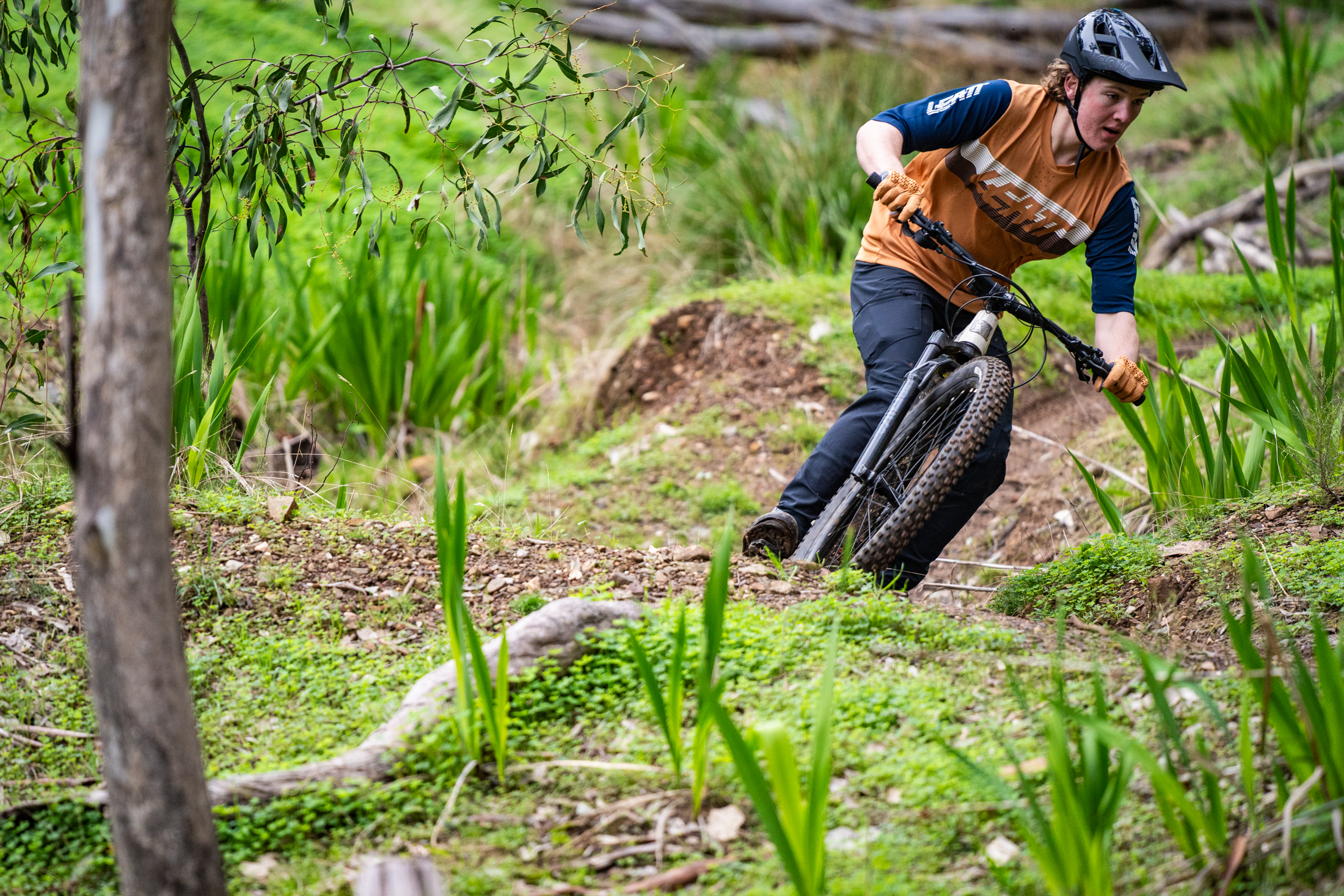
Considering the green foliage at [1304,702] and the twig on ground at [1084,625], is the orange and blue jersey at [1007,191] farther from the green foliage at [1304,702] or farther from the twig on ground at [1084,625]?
the green foliage at [1304,702]

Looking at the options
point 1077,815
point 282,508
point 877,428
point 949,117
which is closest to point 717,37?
point 949,117

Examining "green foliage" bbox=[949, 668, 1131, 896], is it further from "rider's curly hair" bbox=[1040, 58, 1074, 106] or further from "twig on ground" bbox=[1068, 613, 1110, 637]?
"rider's curly hair" bbox=[1040, 58, 1074, 106]

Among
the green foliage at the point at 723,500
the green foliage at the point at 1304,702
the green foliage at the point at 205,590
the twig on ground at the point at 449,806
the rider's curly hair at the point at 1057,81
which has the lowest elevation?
the green foliage at the point at 723,500

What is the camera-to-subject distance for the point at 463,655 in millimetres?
1951

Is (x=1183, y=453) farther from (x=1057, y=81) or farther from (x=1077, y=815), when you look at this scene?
(x=1077, y=815)

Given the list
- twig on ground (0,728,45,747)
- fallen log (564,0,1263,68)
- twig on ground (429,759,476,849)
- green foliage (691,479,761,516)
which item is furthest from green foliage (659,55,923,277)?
twig on ground (0,728,45,747)

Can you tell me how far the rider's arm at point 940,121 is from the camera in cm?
313

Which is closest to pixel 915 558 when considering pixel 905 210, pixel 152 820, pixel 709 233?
pixel 905 210

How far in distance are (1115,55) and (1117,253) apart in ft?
2.14

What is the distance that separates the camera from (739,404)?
18.6 ft

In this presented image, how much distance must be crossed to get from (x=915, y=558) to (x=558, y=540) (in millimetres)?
1114

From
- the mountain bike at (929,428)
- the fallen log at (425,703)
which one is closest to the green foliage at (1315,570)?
the mountain bike at (929,428)

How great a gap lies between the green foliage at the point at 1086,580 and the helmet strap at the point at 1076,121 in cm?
117

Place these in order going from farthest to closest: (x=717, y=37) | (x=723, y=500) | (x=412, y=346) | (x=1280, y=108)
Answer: (x=717, y=37), (x=1280, y=108), (x=412, y=346), (x=723, y=500)
